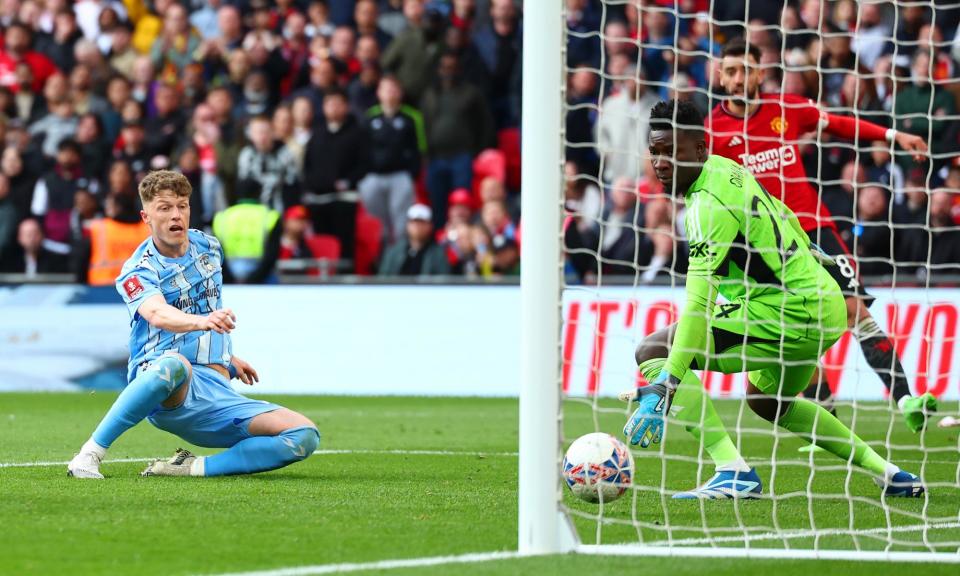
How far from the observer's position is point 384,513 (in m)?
5.88

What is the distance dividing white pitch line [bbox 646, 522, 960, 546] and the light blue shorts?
2.60 meters

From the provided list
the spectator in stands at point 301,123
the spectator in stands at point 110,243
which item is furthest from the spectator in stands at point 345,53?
the spectator in stands at point 110,243

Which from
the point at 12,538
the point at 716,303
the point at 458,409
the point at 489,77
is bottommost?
the point at 458,409

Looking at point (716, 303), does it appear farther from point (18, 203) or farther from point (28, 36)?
point (28, 36)

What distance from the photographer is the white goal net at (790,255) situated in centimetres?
583

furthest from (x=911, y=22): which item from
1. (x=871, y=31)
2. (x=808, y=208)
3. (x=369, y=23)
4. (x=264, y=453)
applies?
(x=264, y=453)

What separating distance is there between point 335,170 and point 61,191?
301cm

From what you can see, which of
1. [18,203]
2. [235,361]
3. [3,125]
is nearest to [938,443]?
[235,361]

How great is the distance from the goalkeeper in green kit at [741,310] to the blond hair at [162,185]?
7.21 feet

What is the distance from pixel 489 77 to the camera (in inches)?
640

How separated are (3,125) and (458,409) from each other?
7.65 meters

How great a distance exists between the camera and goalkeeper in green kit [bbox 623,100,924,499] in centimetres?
623

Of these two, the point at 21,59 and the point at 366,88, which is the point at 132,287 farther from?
the point at 21,59

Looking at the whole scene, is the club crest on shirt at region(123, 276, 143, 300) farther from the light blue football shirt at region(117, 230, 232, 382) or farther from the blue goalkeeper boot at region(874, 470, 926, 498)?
the blue goalkeeper boot at region(874, 470, 926, 498)
